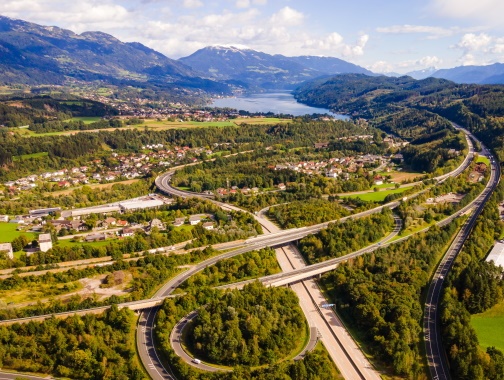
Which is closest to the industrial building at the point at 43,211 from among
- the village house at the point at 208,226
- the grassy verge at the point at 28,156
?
the village house at the point at 208,226

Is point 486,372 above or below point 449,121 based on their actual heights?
below

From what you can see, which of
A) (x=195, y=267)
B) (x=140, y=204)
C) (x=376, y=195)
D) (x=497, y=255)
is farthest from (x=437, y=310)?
(x=140, y=204)

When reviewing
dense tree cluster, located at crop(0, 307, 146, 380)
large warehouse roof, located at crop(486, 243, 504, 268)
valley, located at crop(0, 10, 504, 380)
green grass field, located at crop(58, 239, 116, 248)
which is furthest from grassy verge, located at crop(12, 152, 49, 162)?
large warehouse roof, located at crop(486, 243, 504, 268)

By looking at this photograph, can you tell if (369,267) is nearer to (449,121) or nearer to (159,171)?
(159,171)

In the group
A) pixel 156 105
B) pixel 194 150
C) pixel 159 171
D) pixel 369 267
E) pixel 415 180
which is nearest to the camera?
pixel 369 267

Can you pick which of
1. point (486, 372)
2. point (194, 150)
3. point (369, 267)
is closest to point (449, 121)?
point (194, 150)

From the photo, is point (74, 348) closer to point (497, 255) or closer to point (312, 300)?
point (312, 300)

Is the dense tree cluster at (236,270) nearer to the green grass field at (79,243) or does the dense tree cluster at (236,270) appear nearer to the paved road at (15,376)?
the paved road at (15,376)
